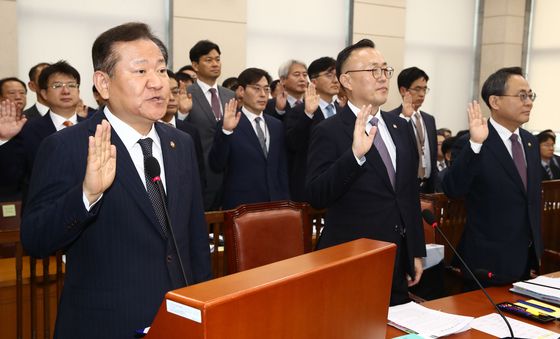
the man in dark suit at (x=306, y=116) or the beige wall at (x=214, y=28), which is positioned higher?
the beige wall at (x=214, y=28)

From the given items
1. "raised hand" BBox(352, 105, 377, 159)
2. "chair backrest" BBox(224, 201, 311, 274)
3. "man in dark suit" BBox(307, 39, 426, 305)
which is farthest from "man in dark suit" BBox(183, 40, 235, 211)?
"raised hand" BBox(352, 105, 377, 159)

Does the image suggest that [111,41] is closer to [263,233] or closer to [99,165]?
[99,165]

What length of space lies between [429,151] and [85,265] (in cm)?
348

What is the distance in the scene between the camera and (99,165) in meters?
1.44

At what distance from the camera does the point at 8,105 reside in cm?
281

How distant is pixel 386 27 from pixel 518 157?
17.7 feet

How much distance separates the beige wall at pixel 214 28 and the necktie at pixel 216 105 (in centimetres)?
173

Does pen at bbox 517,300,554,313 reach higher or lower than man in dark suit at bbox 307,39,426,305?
lower

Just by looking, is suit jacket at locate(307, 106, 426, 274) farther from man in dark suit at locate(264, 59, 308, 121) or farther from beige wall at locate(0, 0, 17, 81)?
beige wall at locate(0, 0, 17, 81)

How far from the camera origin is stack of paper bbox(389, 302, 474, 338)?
5.70ft

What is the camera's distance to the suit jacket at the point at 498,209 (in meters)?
2.80

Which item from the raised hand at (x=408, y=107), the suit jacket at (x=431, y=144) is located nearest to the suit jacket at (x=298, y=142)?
the raised hand at (x=408, y=107)

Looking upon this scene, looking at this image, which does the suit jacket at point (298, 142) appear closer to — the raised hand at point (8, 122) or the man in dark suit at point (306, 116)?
the man in dark suit at point (306, 116)

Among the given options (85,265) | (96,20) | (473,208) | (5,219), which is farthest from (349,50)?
(96,20)
